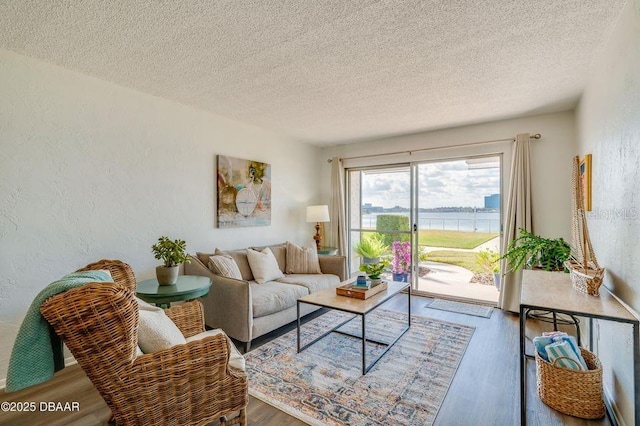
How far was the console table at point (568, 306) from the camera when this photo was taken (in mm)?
1404

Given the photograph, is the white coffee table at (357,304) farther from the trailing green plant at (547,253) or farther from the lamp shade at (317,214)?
the lamp shade at (317,214)

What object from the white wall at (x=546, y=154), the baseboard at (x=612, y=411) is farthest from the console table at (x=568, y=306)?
the white wall at (x=546, y=154)

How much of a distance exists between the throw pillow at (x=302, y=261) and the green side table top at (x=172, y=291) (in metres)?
1.39

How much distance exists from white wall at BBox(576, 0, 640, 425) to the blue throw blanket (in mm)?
2606

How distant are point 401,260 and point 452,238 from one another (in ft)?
2.71

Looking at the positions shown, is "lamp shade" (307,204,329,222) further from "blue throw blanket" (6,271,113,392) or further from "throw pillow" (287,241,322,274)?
"blue throw blanket" (6,271,113,392)

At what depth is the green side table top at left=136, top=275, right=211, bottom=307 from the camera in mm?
2322

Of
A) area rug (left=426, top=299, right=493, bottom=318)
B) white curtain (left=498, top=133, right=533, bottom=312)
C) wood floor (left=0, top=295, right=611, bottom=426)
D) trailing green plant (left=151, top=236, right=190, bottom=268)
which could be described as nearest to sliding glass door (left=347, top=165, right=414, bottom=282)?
area rug (left=426, top=299, right=493, bottom=318)

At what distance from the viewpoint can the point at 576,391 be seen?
6.02 ft

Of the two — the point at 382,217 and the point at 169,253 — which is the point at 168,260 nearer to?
the point at 169,253

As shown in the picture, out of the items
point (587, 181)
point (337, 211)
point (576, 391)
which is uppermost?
point (587, 181)

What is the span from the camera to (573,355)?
6.33ft

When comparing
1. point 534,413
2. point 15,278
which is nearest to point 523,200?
point 534,413

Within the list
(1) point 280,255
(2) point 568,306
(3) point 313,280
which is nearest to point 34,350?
(2) point 568,306
